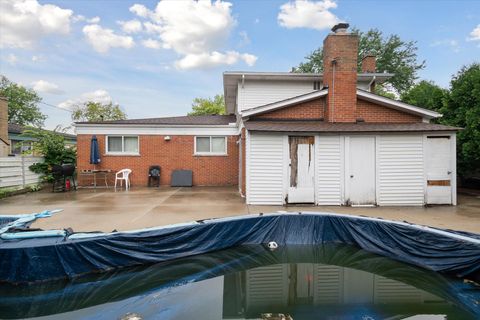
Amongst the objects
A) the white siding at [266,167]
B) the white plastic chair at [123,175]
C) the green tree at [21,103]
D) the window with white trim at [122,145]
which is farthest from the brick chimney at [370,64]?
the green tree at [21,103]

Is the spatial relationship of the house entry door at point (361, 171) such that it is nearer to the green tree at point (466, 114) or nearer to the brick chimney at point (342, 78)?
the brick chimney at point (342, 78)

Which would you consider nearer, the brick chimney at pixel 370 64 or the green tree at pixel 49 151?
the green tree at pixel 49 151

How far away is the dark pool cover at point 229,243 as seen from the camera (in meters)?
4.20

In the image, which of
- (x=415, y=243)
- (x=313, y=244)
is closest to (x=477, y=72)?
(x=415, y=243)

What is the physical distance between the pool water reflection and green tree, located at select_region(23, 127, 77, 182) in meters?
10.7

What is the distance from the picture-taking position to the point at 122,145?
1339cm

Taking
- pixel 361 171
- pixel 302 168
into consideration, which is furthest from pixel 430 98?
pixel 302 168

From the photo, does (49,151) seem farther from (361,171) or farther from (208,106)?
(208,106)

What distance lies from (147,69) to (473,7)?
21530 mm

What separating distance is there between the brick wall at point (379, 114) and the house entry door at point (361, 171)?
1.16 metres

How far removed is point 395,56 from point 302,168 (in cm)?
Answer: 2951

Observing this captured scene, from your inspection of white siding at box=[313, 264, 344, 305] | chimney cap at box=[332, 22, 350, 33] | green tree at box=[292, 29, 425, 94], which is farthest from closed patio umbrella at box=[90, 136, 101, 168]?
green tree at box=[292, 29, 425, 94]

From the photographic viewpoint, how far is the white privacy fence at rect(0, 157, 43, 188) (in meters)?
10.7

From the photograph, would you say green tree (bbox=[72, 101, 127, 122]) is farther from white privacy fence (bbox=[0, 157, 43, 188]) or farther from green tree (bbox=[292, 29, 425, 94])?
green tree (bbox=[292, 29, 425, 94])
